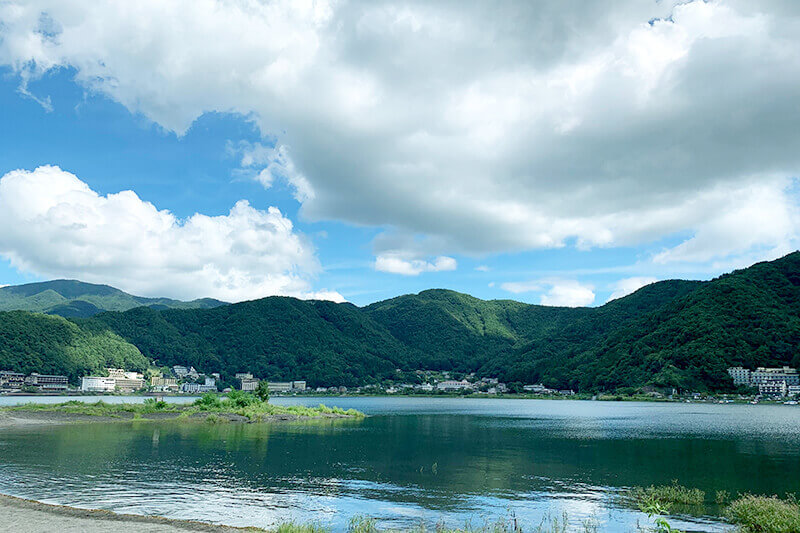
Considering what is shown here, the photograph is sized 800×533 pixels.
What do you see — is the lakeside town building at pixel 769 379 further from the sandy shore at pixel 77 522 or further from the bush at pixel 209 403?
the sandy shore at pixel 77 522

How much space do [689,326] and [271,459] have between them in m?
187

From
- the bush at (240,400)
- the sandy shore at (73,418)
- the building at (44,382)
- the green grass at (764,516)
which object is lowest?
the building at (44,382)

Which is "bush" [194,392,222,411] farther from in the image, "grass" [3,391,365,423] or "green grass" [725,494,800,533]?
"green grass" [725,494,800,533]

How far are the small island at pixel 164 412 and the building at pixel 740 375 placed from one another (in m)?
140

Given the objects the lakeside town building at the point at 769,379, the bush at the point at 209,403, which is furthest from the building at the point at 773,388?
the bush at the point at 209,403

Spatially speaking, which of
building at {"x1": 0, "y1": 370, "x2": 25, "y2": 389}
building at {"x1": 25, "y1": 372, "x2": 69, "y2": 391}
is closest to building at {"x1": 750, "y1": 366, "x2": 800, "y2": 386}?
building at {"x1": 25, "y1": 372, "x2": 69, "y2": 391}

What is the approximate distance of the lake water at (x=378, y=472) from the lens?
85.7ft

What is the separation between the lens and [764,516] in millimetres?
22141

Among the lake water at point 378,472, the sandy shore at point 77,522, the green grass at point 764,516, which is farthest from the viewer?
the lake water at point 378,472

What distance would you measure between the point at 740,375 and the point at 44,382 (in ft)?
789

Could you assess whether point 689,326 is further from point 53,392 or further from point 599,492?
point 53,392

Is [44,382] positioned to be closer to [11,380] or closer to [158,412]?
[11,380]

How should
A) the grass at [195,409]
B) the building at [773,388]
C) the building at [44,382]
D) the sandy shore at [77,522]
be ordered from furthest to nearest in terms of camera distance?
the building at [44,382] → the building at [773,388] → the grass at [195,409] → the sandy shore at [77,522]

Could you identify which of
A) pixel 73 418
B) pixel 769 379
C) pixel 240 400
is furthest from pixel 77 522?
pixel 769 379
